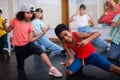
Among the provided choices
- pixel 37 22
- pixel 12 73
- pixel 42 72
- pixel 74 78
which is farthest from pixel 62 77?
pixel 37 22

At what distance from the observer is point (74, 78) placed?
294 centimetres

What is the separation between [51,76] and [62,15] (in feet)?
16.0

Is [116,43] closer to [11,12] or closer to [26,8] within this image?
[26,8]

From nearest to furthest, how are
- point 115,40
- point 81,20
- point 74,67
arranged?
point 74,67 < point 115,40 < point 81,20

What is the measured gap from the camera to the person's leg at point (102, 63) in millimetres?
2836

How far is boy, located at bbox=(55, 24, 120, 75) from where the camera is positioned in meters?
2.85

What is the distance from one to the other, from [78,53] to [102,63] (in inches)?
13.8

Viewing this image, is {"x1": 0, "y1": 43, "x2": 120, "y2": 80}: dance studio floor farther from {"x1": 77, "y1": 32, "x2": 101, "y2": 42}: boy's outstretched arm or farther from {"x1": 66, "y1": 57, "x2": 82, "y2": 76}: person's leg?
{"x1": 77, "y1": 32, "x2": 101, "y2": 42}: boy's outstretched arm

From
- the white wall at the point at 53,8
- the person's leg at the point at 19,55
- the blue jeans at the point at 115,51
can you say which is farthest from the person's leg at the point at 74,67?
the white wall at the point at 53,8

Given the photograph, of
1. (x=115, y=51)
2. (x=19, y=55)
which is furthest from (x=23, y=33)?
(x=115, y=51)

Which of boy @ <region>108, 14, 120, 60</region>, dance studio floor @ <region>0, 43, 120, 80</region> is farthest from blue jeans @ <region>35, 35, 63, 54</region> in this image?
boy @ <region>108, 14, 120, 60</region>

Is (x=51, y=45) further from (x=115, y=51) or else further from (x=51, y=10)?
(x=51, y=10)

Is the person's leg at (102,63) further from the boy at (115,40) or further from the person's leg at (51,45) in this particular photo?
the person's leg at (51,45)

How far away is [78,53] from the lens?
3.12 meters
